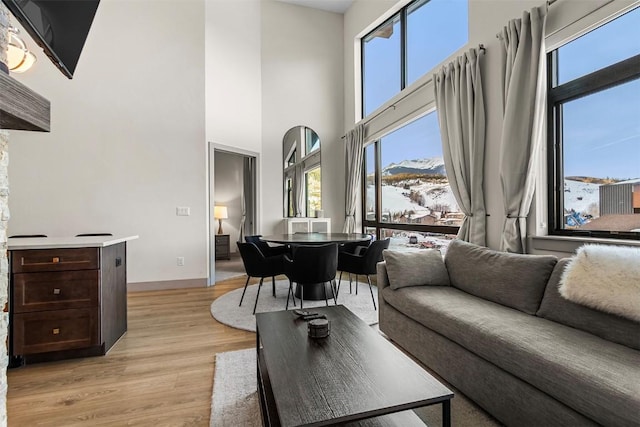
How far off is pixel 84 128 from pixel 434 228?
485 centimetres

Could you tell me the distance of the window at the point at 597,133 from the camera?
2.12m

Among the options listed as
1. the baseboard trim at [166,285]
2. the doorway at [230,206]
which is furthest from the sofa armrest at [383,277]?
the doorway at [230,206]

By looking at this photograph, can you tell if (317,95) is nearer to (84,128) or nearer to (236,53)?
(236,53)

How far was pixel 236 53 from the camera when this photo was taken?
212 inches

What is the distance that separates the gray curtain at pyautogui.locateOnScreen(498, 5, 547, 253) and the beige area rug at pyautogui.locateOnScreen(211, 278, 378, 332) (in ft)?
5.17

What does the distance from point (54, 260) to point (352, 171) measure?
446 centimetres

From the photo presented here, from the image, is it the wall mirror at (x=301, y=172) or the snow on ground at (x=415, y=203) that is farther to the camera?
the wall mirror at (x=301, y=172)

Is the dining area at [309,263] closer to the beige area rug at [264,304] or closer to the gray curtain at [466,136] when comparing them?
the beige area rug at [264,304]

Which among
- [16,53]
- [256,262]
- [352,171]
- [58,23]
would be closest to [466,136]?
[256,262]

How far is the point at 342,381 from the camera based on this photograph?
120cm

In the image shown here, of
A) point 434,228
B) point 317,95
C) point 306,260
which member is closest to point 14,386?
point 306,260

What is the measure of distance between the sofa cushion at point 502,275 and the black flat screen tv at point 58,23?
2679 millimetres

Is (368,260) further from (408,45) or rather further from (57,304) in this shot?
(408,45)

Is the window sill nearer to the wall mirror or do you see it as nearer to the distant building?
the distant building
